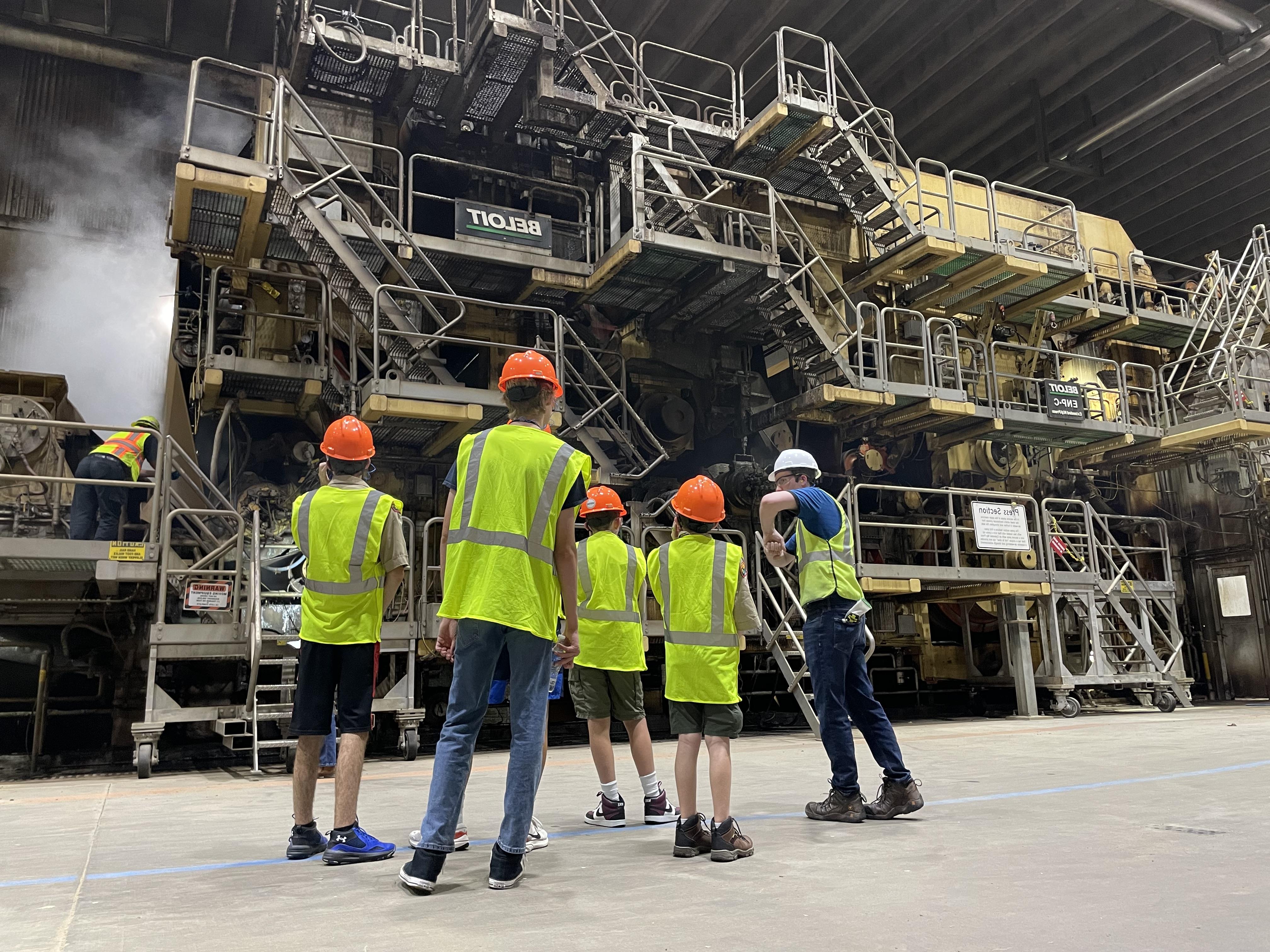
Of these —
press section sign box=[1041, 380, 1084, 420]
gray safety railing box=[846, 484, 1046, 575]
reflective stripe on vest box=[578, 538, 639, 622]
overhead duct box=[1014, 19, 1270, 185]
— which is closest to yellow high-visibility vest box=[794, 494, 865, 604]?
reflective stripe on vest box=[578, 538, 639, 622]

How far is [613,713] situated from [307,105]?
10.4 m

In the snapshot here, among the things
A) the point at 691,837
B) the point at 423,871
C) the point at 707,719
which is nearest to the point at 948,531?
the point at 707,719

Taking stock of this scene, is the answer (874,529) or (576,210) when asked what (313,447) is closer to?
(576,210)

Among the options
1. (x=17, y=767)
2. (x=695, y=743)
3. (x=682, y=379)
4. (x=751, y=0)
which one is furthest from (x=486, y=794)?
(x=751, y=0)

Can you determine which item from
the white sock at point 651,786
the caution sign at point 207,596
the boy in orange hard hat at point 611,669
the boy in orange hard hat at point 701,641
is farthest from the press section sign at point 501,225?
the white sock at point 651,786

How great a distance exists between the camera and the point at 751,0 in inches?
631

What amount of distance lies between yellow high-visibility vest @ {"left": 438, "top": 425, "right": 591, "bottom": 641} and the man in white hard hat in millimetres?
1405

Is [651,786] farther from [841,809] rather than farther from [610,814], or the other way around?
[841,809]

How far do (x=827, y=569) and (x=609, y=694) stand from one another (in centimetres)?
130

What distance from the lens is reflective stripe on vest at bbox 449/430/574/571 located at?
10.5 feet

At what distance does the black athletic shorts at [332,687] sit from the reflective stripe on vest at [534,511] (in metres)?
0.87

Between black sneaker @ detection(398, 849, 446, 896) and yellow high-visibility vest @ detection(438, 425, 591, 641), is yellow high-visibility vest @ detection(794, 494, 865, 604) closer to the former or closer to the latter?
yellow high-visibility vest @ detection(438, 425, 591, 641)

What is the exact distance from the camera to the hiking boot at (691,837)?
3518mm

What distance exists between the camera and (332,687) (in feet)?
12.4
